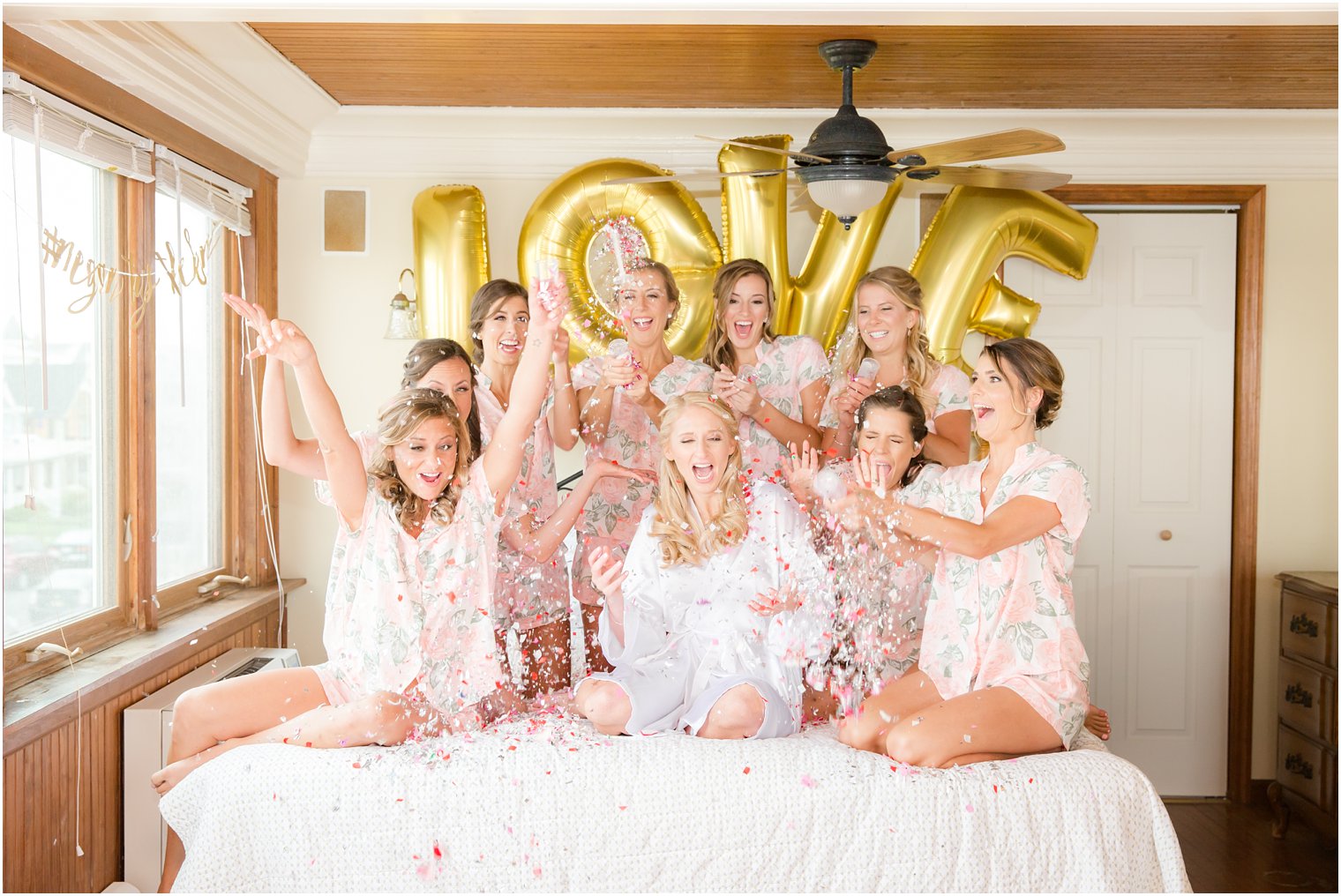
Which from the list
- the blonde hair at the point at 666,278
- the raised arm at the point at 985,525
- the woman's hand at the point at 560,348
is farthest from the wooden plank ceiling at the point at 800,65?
the raised arm at the point at 985,525

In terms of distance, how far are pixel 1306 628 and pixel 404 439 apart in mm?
2988

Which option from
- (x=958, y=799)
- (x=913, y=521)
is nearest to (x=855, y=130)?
(x=913, y=521)

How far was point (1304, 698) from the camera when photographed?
3535 millimetres

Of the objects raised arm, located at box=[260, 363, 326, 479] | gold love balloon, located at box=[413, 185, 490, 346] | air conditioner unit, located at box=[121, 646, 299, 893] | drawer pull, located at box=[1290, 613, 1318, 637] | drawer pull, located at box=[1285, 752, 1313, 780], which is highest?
gold love balloon, located at box=[413, 185, 490, 346]

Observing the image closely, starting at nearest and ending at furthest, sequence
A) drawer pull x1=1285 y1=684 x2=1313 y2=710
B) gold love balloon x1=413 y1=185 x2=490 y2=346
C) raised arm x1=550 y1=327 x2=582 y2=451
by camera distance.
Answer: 1. raised arm x1=550 y1=327 x2=582 y2=451
2. drawer pull x1=1285 y1=684 x2=1313 y2=710
3. gold love balloon x1=413 y1=185 x2=490 y2=346

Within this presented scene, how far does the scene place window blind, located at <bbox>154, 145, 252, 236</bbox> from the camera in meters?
3.04

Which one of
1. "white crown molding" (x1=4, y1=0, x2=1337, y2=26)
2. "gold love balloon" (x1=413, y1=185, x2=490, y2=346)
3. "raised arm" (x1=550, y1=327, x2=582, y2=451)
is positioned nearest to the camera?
"white crown molding" (x1=4, y1=0, x2=1337, y2=26)

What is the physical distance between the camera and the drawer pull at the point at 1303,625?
3462 millimetres

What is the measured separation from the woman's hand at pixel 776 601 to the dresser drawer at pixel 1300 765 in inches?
77.8

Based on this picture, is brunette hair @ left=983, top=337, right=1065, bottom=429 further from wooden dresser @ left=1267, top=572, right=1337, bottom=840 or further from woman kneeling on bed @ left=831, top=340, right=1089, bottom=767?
wooden dresser @ left=1267, top=572, right=1337, bottom=840

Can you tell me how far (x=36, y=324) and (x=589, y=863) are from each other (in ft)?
6.12

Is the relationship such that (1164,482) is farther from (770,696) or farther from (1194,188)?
(770,696)

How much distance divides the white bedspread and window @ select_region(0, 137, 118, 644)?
30.3 inches

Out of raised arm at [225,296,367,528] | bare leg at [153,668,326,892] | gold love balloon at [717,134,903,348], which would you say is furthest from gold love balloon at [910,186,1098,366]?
bare leg at [153,668,326,892]
